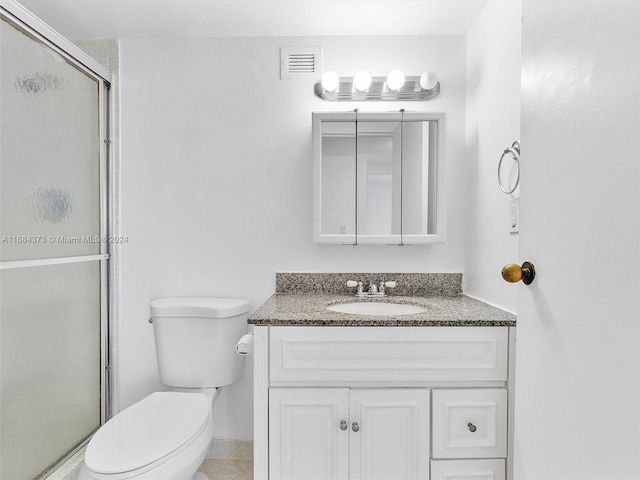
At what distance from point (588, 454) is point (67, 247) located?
189cm

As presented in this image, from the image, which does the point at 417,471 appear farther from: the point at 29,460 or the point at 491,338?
the point at 29,460

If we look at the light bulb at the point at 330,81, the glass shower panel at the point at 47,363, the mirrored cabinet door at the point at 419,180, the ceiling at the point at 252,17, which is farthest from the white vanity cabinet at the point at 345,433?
the ceiling at the point at 252,17

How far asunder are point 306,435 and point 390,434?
11.5 inches

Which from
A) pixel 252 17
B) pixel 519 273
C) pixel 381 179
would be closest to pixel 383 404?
pixel 519 273

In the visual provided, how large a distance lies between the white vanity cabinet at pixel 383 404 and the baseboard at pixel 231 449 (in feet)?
2.19

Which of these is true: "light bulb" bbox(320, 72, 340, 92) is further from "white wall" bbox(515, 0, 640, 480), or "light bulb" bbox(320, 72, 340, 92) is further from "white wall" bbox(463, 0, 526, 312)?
"white wall" bbox(515, 0, 640, 480)

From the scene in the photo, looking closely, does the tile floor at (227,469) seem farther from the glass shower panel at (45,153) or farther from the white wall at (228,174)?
the glass shower panel at (45,153)

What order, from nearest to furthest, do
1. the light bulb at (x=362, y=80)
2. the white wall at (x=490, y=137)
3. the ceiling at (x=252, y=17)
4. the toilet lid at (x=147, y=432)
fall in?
1. the toilet lid at (x=147, y=432)
2. the white wall at (x=490, y=137)
3. the ceiling at (x=252, y=17)
4. the light bulb at (x=362, y=80)

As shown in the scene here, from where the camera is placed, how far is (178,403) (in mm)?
1631

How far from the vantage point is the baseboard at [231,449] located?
80.0 inches

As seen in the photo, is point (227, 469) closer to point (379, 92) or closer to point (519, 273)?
Result: point (519, 273)

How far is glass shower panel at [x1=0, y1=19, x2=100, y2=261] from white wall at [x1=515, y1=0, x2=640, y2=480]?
162 centimetres

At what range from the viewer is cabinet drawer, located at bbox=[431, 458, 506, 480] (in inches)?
55.9

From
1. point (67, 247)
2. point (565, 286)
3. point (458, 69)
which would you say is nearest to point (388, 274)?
point (458, 69)
